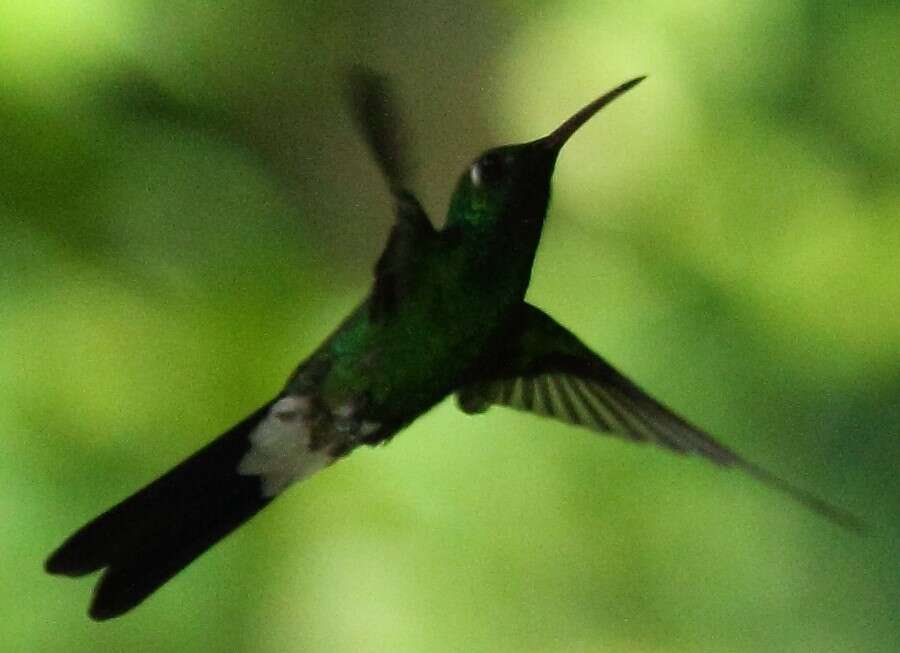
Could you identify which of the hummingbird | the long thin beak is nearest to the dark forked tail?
the hummingbird

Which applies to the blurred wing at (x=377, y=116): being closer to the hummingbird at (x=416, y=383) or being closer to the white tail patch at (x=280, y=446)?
the hummingbird at (x=416, y=383)

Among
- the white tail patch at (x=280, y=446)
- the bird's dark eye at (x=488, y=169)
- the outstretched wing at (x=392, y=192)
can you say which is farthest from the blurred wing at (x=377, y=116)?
the white tail patch at (x=280, y=446)

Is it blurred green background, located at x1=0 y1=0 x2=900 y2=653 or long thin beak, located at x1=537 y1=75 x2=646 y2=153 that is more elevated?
long thin beak, located at x1=537 y1=75 x2=646 y2=153

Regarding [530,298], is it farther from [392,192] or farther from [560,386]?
[392,192]

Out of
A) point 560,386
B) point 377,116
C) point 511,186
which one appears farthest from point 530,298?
point 377,116

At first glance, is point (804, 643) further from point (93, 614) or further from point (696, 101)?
point (93, 614)

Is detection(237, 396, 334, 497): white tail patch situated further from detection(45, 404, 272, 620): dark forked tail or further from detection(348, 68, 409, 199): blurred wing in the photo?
detection(348, 68, 409, 199): blurred wing

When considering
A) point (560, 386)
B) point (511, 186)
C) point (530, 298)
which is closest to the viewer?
point (511, 186)
